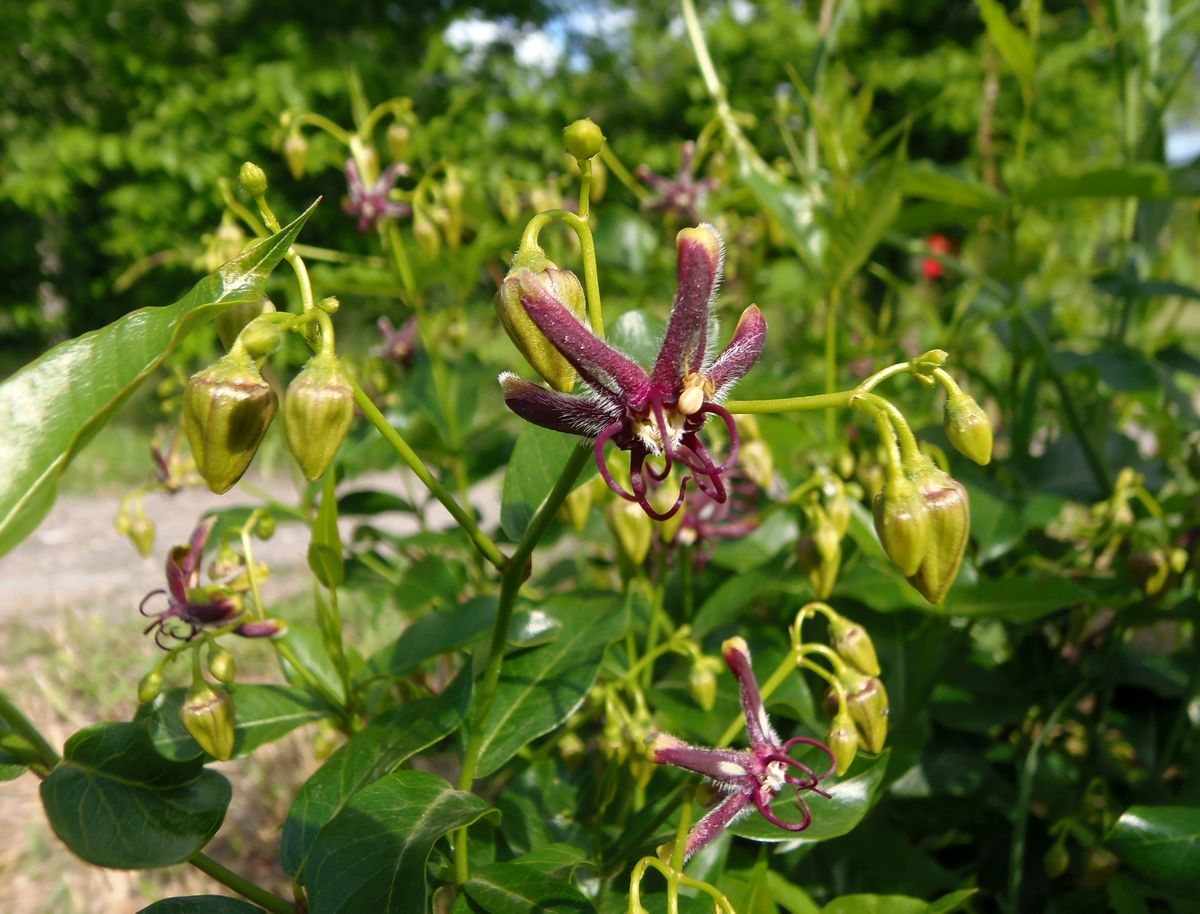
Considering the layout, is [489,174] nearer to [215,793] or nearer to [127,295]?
[127,295]

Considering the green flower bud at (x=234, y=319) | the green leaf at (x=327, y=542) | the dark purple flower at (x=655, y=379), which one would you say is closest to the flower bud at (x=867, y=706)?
the dark purple flower at (x=655, y=379)

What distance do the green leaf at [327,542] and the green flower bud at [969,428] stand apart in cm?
54

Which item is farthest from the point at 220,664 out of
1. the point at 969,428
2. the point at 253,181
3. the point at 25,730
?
the point at 969,428

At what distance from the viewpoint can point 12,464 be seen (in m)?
0.58

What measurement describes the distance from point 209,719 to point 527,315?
48 cm

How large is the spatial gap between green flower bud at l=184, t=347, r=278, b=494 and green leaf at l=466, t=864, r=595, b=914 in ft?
1.30

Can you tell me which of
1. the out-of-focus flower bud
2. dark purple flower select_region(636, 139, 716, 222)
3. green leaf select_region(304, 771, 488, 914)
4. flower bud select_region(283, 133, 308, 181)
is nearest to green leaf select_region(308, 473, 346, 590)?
green leaf select_region(304, 771, 488, 914)

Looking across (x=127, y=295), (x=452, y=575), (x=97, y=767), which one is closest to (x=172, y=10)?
(x=127, y=295)

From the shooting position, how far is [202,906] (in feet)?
2.64

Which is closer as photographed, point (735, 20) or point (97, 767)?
point (97, 767)

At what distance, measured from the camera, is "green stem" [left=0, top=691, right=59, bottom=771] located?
758 millimetres

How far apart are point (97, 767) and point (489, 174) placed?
5.63 metres

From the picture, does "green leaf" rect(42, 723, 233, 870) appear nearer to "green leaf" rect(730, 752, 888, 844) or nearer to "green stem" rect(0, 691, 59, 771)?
"green stem" rect(0, 691, 59, 771)

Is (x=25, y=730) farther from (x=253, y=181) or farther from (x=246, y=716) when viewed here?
(x=253, y=181)
